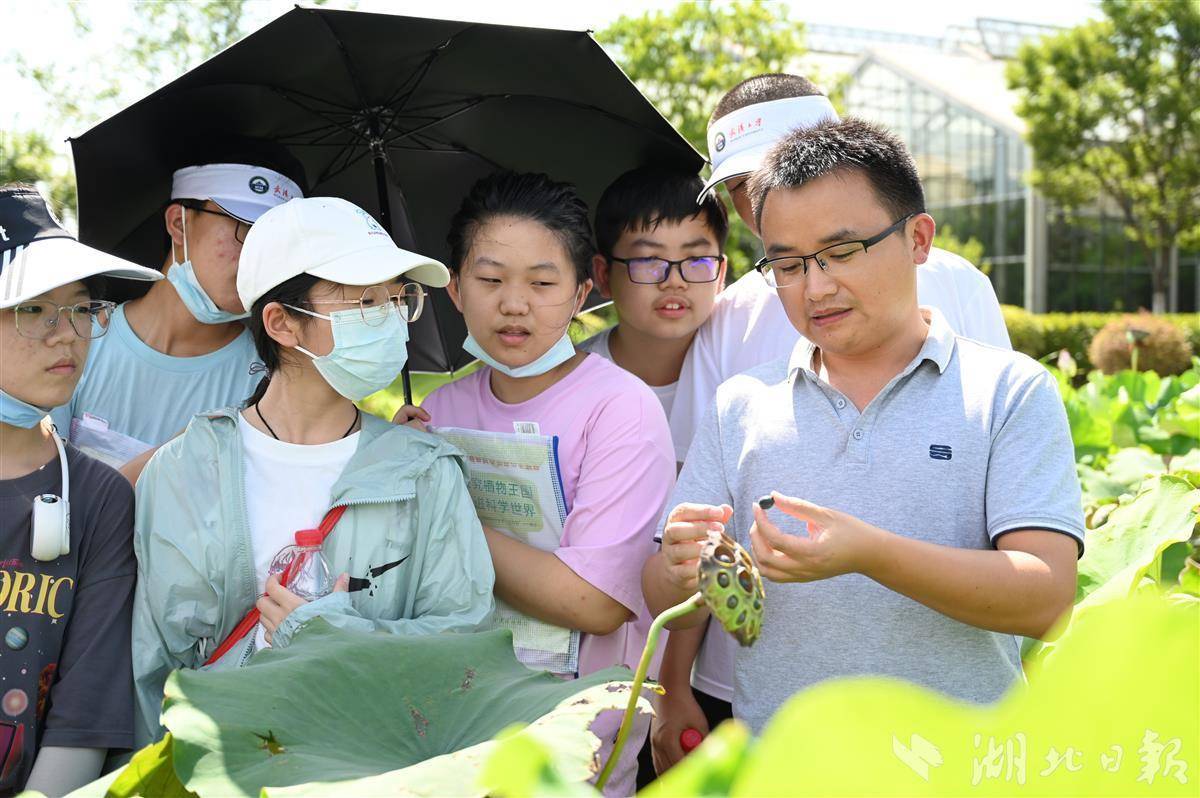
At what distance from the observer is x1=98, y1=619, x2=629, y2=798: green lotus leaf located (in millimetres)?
1400

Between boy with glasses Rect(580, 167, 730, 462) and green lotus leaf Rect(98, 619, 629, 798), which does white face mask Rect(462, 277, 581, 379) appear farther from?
green lotus leaf Rect(98, 619, 629, 798)

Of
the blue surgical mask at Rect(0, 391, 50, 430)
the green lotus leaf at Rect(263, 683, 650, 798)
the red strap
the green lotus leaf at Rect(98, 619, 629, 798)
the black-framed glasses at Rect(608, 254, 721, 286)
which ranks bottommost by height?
the red strap

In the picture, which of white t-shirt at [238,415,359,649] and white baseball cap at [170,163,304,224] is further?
white baseball cap at [170,163,304,224]

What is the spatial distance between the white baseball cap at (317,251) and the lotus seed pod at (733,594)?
4.37ft

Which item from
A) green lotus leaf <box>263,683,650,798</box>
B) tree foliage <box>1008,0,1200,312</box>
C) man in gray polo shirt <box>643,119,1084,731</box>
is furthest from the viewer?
tree foliage <box>1008,0,1200,312</box>

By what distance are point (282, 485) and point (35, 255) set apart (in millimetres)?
664

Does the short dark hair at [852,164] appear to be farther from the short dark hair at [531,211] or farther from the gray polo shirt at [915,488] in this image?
the short dark hair at [531,211]

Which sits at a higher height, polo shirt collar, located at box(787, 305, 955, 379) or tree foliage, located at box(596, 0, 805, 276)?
tree foliage, located at box(596, 0, 805, 276)

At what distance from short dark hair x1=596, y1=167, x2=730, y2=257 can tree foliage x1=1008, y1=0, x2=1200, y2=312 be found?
25721mm

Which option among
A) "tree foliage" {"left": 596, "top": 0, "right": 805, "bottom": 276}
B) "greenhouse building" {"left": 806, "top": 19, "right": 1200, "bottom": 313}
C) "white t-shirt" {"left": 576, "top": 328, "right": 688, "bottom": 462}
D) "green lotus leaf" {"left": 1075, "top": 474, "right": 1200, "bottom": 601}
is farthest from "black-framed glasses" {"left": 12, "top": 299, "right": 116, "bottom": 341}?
"greenhouse building" {"left": 806, "top": 19, "right": 1200, "bottom": 313}

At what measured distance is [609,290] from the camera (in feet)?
11.0

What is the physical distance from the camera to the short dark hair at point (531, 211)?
286 cm

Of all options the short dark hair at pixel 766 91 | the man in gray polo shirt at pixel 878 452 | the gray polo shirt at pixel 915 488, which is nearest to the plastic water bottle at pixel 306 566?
the man in gray polo shirt at pixel 878 452

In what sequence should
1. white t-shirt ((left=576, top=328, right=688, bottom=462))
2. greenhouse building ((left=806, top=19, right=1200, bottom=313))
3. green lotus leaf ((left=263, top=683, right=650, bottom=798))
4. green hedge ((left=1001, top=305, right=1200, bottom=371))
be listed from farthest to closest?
greenhouse building ((left=806, top=19, right=1200, bottom=313)) → green hedge ((left=1001, top=305, right=1200, bottom=371)) → white t-shirt ((left=576, top=328, right=688, bottom=462)) → green lotus leaf ((left=263, top=683, right=650, bottom=798))
